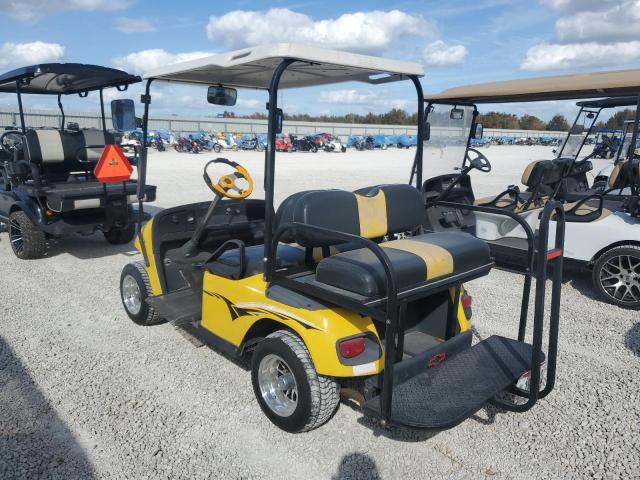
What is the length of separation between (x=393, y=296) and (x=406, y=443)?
39.1 inches

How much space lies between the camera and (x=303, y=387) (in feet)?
8.13

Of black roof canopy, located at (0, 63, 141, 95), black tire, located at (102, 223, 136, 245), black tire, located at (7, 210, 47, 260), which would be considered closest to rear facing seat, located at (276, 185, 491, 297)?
black roof canopy, located at (0, 63, 141, 95)

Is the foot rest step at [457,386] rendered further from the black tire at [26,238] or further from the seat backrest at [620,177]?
the black tire at [26,238]

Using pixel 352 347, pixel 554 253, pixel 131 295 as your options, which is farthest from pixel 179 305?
pixel 554 253

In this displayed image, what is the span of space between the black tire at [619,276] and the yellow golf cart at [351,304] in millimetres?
2319

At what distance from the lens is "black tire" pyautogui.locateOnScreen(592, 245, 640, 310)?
4512mm

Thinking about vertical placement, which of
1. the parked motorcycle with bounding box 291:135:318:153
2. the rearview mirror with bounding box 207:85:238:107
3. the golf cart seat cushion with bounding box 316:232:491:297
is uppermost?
the rearview mirror with bounding box 207:85:238:107

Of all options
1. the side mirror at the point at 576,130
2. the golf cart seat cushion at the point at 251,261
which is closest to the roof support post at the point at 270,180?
the golf cart seat cushion at the point at 251,261

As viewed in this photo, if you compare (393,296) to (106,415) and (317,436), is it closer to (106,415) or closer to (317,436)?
(317,436)

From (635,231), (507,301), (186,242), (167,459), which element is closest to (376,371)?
(167,459)

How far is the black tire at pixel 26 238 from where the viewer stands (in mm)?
5832

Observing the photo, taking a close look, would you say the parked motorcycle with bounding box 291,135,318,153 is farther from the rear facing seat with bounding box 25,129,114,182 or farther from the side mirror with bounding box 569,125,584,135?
the side mirror with bounding box 569,125,584,135

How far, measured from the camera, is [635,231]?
179 inches

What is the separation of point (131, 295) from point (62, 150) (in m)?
3.59
